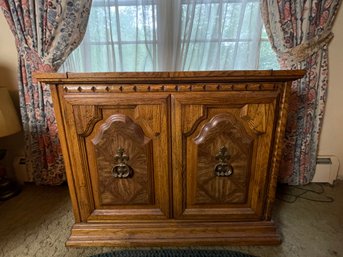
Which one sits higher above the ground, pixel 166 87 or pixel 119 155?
pixel 166 87

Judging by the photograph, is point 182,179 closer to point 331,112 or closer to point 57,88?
point 57,88

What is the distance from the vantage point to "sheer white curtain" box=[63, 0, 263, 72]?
137 cm

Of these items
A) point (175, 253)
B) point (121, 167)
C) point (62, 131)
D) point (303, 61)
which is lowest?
point (175, 253)

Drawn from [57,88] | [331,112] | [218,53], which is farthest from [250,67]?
[57,88]

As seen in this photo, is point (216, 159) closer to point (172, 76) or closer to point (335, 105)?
point (172, 76)

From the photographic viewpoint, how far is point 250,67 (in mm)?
1481

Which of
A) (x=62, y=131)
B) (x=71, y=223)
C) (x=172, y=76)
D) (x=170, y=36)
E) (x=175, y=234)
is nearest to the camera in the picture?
(x=172, y=76)

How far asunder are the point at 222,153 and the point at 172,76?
0.41 meters

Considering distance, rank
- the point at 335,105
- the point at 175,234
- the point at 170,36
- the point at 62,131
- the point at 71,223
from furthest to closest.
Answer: the point at 335,105
the point at 170,36
the point at 71,223
the point at 175,234
the point at 62,131

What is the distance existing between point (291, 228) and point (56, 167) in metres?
1.49

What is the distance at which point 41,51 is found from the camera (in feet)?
4.39

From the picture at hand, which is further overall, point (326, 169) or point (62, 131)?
point (326, 169)

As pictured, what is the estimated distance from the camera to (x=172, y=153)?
104 cm

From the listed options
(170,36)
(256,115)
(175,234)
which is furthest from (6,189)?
(256,115)
